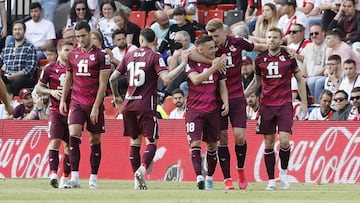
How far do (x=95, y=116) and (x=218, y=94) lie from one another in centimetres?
184

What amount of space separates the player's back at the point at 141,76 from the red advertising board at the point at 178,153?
3771mm

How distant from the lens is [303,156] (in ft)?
71.7

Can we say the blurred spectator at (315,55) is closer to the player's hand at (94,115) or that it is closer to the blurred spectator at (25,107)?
the blurred spectator at (25,107)

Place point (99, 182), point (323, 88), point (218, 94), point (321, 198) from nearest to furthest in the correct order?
point (321, 198) → point (218, 94) → point (99, 182) → point (323, 88)

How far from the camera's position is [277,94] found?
19.0 metres

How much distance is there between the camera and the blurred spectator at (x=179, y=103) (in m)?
23.5

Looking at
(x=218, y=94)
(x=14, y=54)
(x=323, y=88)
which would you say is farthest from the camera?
(x=14, y=54)

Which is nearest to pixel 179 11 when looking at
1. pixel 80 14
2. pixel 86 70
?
pixel 80 14

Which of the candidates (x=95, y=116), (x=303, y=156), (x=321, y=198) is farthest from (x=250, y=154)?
(x=321, y=198)

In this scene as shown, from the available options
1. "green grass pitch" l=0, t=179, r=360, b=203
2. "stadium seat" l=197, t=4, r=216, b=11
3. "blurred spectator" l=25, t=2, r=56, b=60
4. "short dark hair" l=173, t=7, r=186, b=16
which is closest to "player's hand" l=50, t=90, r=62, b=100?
"green grass pitch" l=0, t=179, r=360, b=203

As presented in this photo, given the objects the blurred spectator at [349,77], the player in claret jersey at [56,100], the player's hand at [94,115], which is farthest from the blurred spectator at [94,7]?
the player's hand at [94,115]

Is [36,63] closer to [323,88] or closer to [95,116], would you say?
[323,88]

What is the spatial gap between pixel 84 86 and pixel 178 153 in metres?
4.11

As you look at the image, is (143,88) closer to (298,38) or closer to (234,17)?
(298,38)
